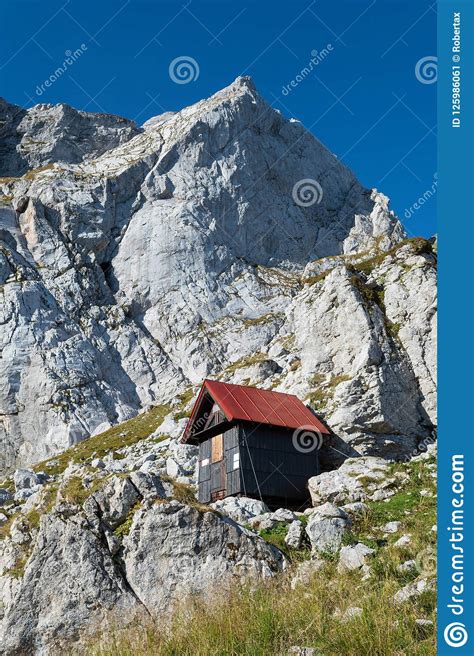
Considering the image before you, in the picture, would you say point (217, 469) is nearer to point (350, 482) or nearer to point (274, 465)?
point (274, 465)

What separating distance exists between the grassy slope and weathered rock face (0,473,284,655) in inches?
73.4

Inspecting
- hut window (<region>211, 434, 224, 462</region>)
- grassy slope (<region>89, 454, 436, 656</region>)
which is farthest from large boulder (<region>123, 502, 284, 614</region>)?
hut window (<region>211, 434, 224, 462</region>)

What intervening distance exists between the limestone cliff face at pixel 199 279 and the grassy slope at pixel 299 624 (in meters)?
26.0

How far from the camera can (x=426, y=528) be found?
1844cm

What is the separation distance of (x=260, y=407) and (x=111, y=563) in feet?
68.8

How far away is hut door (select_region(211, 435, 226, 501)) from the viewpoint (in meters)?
34.4

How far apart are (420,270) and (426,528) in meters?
30.4

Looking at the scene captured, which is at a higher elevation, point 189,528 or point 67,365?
point 67,365

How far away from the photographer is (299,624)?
32.7 feet

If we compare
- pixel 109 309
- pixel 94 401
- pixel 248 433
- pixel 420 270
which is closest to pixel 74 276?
pixel 109 309

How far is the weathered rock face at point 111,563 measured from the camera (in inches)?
556

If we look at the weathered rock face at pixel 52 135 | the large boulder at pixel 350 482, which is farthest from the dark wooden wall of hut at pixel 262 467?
the weathered rock face at pixel 52 135

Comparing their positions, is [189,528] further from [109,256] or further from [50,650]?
[109,256]

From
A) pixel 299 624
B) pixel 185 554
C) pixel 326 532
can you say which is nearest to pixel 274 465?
pixel 326 532
